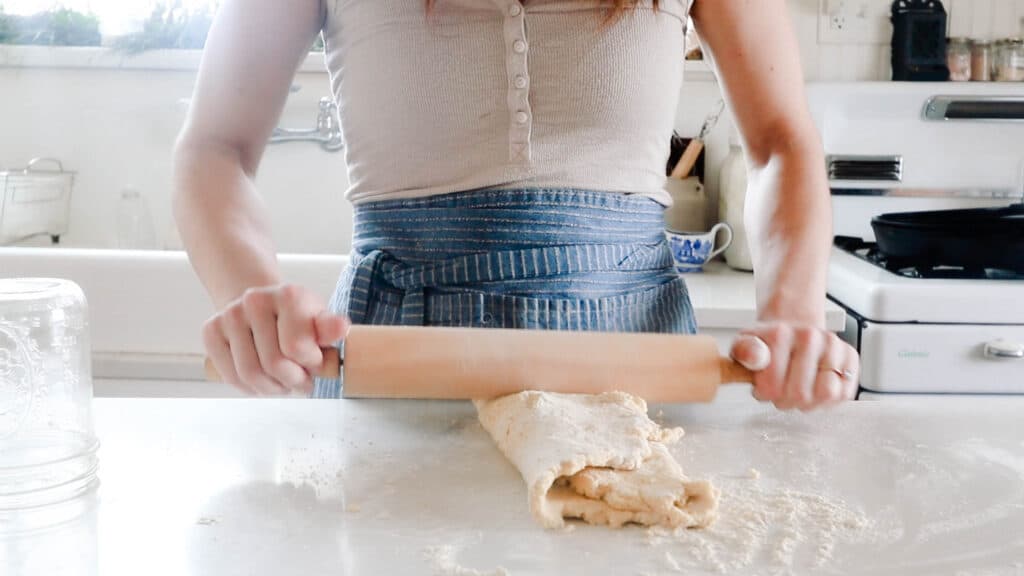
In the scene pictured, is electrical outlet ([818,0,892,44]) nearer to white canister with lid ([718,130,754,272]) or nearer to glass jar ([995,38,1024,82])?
glass jar ([995,38,1024,82])

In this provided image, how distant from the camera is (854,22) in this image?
1941 mm

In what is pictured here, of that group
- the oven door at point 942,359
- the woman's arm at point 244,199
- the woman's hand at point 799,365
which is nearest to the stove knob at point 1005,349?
the oven door at point 942,359

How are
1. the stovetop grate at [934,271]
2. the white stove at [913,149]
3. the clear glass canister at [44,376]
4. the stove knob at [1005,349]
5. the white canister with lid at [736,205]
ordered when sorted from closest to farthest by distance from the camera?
the clear glass canister at [44,376]
the stove knob at [1005,349]
the stovetop grate at [934,271]
the white canister with lid at [736,205]
the white stove at [913,149]

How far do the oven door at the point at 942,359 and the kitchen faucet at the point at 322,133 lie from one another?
3.81 feet

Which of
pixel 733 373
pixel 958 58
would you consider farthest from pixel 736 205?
pixel 733 373

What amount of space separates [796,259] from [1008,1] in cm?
149

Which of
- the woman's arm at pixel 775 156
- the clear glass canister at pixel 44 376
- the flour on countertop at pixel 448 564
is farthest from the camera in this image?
the woman's arm at pixel 775 156

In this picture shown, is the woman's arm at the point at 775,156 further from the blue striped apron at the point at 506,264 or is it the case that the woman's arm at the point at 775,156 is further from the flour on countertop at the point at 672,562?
the flour on countertop at the point at 672,562

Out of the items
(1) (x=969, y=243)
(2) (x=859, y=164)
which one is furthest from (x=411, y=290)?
(2) (x=859, y=164)

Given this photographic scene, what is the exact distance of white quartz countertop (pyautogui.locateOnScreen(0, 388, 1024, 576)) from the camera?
1.61 feet

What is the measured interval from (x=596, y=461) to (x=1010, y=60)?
174 centimetres

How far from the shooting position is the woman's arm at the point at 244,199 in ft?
2.06

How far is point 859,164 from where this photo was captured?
6.33ft

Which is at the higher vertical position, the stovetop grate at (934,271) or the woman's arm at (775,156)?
the woman's arm at (775,156)
